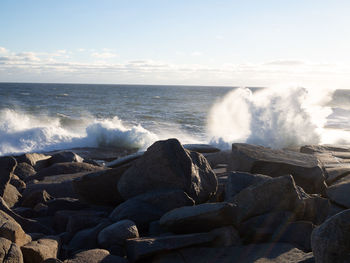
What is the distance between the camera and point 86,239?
392 centimetres

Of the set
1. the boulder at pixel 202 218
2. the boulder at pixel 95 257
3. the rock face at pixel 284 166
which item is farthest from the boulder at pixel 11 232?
the rock face at pixel 284 166

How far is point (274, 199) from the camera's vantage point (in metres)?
4.20

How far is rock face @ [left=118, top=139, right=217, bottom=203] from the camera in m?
4.65

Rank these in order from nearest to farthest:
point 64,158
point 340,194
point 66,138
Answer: point 340,194
point 64,158
point 66,138

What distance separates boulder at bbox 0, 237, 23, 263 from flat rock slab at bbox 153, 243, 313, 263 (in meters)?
1.03

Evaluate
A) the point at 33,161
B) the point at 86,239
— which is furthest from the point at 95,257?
the point at 33,161

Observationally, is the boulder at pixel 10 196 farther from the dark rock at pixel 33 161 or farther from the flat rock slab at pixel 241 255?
the dark rock at pixel 33 161

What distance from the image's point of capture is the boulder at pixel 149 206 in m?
4.26

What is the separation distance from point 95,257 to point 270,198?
177 centimetres

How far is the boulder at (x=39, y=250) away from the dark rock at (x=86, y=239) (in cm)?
32

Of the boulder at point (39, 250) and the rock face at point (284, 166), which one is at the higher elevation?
the rock face at point (284, 166)

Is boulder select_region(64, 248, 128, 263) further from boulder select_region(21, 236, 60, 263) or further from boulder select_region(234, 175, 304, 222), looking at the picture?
boulder select_region(234, 175, 304, 222)

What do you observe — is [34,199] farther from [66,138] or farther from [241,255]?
[66,138]

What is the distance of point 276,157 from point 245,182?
4.40 feet
